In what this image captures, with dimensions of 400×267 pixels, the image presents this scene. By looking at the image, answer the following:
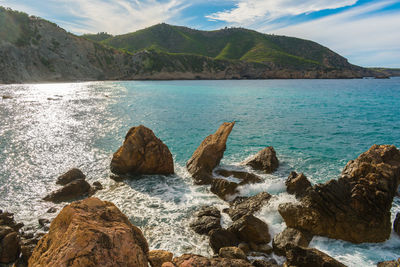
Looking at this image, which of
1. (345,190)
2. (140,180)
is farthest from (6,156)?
(345,190)

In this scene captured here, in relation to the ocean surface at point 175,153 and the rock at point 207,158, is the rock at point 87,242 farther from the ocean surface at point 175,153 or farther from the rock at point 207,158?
the rock at point 207,158

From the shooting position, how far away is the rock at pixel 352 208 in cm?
905

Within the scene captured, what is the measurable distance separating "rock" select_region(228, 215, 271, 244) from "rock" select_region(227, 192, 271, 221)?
125cm

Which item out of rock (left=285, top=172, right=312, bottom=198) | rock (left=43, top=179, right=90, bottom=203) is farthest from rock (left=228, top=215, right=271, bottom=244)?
rock (left=43, top=179, right=90, bottom=203)

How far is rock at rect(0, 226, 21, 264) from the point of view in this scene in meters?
7.82

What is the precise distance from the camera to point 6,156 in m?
17.3

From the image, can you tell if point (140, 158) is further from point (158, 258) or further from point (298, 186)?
point (298, 186)

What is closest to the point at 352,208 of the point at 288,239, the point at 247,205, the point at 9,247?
the point at 288,239

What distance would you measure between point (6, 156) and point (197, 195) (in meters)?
14.7

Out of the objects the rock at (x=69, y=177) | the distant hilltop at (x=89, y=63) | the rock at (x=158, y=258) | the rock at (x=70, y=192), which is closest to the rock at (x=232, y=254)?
the rock at (x=158, y=258)

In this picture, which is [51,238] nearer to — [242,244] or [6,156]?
[242,244]

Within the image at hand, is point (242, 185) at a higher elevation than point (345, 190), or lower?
lower

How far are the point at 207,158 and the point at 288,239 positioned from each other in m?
7.76

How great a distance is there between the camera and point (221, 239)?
8.70 m
